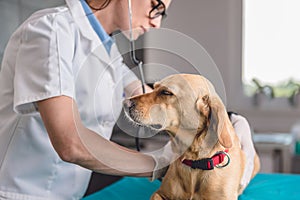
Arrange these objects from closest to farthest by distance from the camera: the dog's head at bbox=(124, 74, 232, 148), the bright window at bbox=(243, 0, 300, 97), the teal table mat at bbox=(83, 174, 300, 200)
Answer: the dog's head at bbox=(124, 74, 232, 148)
the teal table mat at bbox=(83, 174, 300, 200)
the bright window at bbox=(243, 0, 300, 97)

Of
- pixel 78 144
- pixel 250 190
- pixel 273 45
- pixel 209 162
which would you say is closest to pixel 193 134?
pixel 209 162

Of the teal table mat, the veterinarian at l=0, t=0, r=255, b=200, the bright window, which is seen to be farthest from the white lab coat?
the bright window

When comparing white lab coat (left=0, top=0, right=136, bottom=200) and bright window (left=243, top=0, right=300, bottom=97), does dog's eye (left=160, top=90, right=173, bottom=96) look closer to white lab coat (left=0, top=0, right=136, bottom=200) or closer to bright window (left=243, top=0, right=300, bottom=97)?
white lab coat (left=0, top=0, right=136, bottom=200)

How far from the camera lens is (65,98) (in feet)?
3.01

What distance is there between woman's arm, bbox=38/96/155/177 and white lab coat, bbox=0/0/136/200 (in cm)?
3

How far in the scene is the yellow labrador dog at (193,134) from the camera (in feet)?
2.93

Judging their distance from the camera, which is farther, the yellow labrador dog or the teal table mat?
the teal table mat

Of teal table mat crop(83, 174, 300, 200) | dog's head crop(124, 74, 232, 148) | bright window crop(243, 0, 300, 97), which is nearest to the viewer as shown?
dog's head crop(124, 74, 232, 148)

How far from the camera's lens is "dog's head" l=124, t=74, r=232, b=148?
89 cm

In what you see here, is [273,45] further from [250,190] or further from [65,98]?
[65,98]

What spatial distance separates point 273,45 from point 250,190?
1907 millimetres

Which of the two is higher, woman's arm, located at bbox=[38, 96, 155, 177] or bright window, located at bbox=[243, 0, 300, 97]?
woman's arm, located at bbox=[38, 96, 155, 177]

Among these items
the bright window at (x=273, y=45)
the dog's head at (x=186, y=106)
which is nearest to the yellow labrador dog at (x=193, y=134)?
the dog's head at (x=186, y=106)

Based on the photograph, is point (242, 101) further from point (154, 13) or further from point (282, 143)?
point (154, 13)
